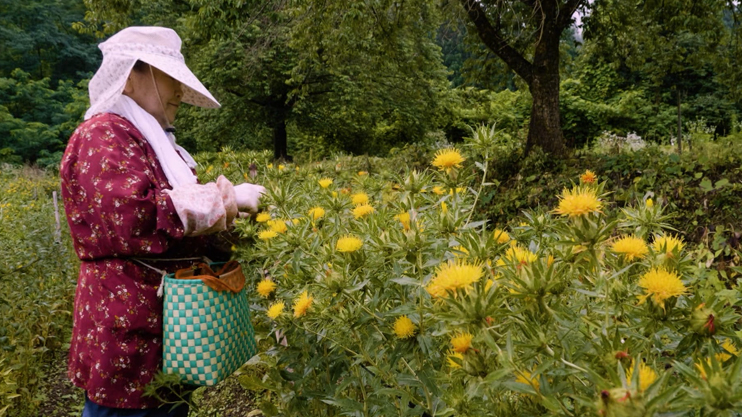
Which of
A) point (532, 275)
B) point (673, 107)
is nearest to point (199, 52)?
point (532, 275)

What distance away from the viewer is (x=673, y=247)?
0.87 metres

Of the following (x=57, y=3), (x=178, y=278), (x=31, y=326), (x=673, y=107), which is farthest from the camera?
(x=57, y=3)

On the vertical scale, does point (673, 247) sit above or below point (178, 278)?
above

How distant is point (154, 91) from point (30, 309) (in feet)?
8.43

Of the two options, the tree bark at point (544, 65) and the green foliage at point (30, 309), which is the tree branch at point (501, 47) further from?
the green foliage at point (30, 309)

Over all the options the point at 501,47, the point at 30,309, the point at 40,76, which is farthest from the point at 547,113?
the point at 40,76

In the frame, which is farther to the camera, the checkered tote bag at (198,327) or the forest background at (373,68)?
the forest background at (373,68)

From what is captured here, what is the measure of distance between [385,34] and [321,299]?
5.82 m

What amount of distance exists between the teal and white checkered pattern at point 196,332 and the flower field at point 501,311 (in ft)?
0.57

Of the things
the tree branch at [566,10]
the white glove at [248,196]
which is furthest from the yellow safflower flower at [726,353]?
the tree branch at [566,10]

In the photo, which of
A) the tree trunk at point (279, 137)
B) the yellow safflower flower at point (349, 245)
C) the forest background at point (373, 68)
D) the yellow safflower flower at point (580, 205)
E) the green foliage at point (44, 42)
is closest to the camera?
the yellow safflower flower at point (580, 205)

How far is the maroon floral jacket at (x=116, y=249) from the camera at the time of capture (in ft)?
4.28

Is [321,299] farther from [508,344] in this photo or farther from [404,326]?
[508,344]

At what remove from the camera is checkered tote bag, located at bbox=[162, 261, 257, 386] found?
136 cm
